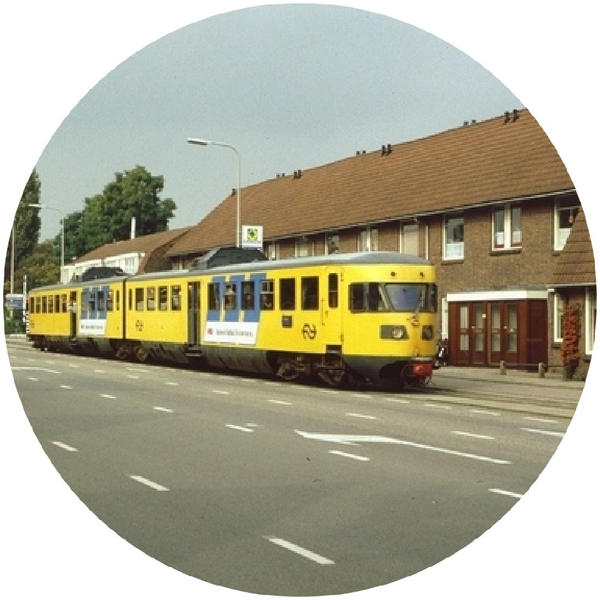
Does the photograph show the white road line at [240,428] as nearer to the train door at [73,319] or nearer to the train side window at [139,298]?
the train side window at [139,298]

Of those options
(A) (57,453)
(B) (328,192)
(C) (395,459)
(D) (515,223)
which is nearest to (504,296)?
(D) (515,223)

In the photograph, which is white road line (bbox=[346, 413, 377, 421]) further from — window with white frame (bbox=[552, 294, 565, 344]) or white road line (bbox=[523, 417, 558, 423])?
window with white frame (bbox=[552, 294, 565, 344])

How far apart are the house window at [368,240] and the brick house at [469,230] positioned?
31mm

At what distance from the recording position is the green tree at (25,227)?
746 cm

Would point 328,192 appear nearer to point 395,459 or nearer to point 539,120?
point 395,459

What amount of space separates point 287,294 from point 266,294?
78 centimetres

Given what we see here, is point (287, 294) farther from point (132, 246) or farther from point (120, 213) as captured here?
point (120, 213)

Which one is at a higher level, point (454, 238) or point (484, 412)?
point (454, 238)

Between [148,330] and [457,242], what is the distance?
27.2ft

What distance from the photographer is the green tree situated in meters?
7.46

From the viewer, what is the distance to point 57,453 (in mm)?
9336

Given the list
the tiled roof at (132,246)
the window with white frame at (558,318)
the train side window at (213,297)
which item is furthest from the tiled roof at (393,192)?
the tiled roof at (132,246)

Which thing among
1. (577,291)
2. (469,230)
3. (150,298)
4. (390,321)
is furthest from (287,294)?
(469,230)

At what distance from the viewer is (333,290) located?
19.4 metres
